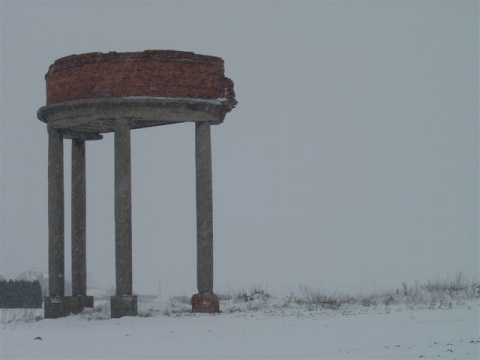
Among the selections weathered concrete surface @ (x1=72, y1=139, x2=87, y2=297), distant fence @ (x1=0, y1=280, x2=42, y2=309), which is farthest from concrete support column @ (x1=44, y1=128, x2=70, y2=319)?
distant fence @ (x1=0, y1=280, x2=42, y2=309)

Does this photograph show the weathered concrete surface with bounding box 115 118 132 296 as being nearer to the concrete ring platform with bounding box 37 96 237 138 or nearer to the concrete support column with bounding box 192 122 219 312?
the concrete ring platform with bounding box 37 96 237 138

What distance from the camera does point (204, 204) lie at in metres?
25.6

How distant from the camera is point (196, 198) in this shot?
25672mm

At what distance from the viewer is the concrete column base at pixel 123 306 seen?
2445cm

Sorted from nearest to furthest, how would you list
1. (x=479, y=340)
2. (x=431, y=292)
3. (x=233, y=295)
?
(x=479, y=340) < (x=431, y=292) < (x=233, y=295)

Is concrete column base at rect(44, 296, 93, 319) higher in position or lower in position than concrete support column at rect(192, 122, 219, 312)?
lower

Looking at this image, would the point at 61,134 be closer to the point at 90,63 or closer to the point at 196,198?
the point at 90,63

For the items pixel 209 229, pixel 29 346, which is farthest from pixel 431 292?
pixel 29 346

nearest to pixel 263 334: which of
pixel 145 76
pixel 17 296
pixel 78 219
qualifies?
pixel 145 76

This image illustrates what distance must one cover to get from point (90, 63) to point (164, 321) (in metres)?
7.48

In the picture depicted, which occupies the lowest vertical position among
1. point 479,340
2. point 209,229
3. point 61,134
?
point 479,340

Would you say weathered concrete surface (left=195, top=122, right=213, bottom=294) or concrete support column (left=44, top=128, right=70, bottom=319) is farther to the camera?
concrete support column (left=44, top=128, right=70, bottom=319)

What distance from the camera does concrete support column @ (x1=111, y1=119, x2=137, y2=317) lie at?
81.3 feet

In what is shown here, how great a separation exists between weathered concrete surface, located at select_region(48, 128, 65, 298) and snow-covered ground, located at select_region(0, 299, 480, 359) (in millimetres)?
2370
